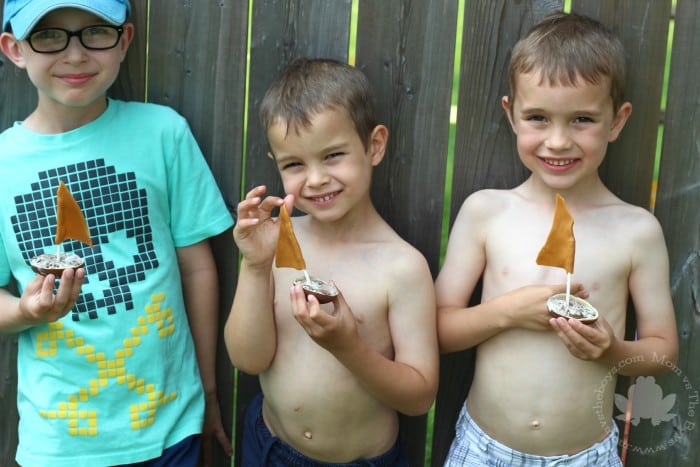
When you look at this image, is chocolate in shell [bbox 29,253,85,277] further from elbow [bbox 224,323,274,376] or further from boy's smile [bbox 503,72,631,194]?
boy's smile [bbox 503,72,631,194]

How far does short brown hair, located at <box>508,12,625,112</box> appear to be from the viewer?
2838mm

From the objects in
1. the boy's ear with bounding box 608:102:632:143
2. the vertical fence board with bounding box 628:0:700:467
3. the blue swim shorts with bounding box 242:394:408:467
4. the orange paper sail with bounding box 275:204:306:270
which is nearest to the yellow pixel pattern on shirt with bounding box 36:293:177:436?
the blue swim shorts with bounding box 242:394:408:467

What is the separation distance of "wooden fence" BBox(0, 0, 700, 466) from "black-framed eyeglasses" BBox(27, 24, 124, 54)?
32cm

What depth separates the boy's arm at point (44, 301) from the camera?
2779mm

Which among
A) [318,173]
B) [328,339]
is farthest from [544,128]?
[328,339]

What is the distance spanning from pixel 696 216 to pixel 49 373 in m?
2.21

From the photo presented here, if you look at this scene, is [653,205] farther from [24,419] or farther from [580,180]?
[24,419]

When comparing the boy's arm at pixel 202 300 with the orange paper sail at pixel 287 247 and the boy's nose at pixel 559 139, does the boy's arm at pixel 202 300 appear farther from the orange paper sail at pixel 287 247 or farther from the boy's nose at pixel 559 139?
the boy's nose at pixel 559 139

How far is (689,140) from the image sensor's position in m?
3.19

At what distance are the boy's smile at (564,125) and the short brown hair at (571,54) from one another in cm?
3

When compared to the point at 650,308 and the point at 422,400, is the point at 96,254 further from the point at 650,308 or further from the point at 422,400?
the point at 650,308

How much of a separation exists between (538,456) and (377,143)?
111 centimetres

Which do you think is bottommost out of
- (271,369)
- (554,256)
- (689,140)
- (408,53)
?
A: (271,369)

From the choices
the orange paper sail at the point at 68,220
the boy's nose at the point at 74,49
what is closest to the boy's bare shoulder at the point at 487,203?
the orange paper sail at the point at 68,220
